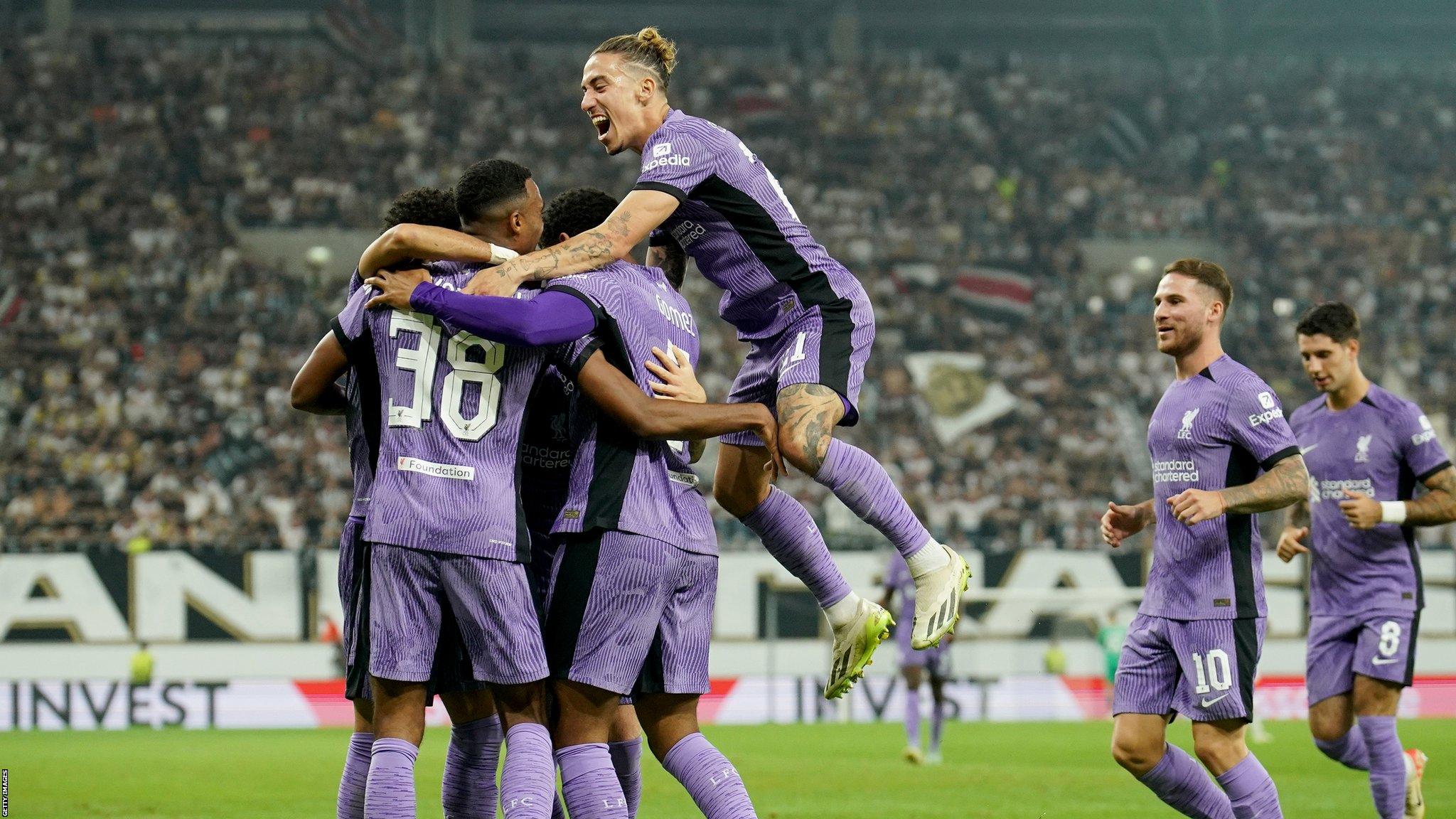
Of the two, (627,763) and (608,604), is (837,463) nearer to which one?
(608,604)

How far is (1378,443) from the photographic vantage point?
28.3ft

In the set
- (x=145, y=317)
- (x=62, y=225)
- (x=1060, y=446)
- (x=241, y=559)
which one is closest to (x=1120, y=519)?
(x=241, y=559)

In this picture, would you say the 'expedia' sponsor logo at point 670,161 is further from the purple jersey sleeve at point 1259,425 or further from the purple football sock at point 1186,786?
the purple football sock at point 1186,786

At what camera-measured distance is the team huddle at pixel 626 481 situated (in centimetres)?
523

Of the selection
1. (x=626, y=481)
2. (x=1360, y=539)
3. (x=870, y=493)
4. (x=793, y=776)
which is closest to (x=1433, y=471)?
(x=1360, y=539)

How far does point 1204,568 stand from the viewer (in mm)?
6695

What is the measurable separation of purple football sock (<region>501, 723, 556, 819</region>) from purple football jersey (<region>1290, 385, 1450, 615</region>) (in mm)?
5107

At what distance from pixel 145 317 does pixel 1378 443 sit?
21774mm

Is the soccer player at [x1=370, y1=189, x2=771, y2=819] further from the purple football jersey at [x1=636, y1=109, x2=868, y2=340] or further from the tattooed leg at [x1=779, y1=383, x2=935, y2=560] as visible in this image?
the purple football jersey at [x1=636, y1=109, x2=868, y2=340]

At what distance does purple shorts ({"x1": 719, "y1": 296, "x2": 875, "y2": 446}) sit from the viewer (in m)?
5.84

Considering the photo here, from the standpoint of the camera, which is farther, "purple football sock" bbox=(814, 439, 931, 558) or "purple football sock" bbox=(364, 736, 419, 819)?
"purple football sock" bbox=(814, 439, 931, 558)

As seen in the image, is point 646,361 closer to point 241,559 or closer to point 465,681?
point 465,681

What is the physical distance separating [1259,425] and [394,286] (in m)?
3.71

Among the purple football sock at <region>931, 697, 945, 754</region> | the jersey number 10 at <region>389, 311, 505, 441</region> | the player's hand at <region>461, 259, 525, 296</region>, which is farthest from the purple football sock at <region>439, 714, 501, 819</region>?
the purple football sock at <region>931, 697, 945, 754</region>
